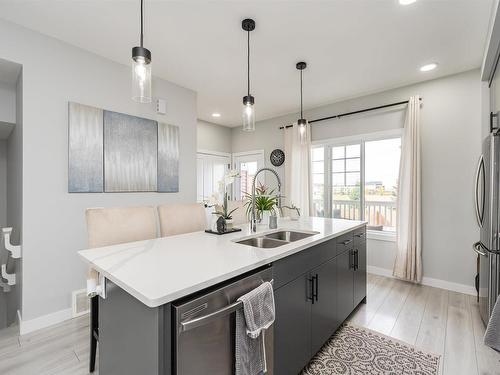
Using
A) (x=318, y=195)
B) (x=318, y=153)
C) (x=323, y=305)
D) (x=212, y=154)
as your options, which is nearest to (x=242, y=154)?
(x=212, y=154)

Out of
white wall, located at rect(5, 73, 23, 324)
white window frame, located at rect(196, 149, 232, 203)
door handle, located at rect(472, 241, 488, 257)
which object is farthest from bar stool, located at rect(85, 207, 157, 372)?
white window frame, located at rect(196, 149, 232, 203)

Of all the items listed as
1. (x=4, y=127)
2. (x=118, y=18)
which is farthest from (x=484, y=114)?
(x=4, y=127)

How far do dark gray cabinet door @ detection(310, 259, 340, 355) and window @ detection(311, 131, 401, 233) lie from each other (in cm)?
215

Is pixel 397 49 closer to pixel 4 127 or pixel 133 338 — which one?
pixel 133 338

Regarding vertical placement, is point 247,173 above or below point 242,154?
below

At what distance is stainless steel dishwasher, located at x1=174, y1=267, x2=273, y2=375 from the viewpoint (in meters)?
0.93

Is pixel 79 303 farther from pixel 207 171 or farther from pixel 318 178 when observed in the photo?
pixel 318 178

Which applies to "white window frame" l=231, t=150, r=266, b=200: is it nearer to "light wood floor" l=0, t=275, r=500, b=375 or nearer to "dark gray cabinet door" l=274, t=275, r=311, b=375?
"light wood floor" l=0, t=275, r=500, b=375

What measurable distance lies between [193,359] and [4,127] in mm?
3628

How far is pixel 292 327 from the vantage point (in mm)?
1515

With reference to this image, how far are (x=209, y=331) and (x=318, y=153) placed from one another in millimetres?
3862

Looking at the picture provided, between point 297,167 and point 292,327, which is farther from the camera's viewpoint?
point 297,167

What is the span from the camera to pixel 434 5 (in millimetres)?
1968

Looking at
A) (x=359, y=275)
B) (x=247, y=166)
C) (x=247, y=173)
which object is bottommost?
(x=359, y=275)
